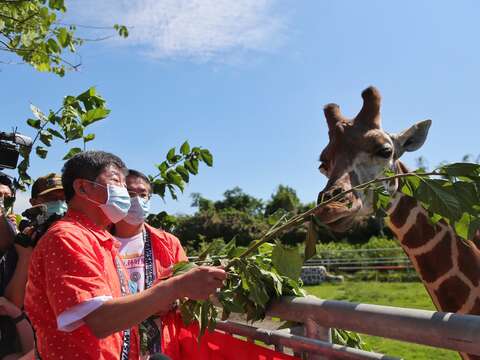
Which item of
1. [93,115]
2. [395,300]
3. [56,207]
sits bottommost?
[395,300]

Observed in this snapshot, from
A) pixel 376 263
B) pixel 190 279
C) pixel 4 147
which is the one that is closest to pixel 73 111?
pixel 4 147

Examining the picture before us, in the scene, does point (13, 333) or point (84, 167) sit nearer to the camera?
point (84, 167)

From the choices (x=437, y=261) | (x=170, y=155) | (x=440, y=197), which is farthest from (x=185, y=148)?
(x=440, y=197)

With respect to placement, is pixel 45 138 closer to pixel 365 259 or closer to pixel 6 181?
pixel 6 181

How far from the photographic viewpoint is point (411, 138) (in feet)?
13.3

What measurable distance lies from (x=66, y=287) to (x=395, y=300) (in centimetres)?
1253

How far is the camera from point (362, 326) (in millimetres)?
1792

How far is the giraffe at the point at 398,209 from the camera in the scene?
334 centimetres

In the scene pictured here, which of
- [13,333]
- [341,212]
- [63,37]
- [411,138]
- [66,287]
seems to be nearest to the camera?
[66,287]

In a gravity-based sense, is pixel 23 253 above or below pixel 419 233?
above

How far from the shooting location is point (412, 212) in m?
3.64

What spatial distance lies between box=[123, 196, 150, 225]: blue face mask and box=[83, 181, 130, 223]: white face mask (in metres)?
0.90

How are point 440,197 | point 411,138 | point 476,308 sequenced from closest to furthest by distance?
point 440,197
point 476,308
point 411,138

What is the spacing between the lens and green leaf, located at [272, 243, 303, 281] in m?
2.04
